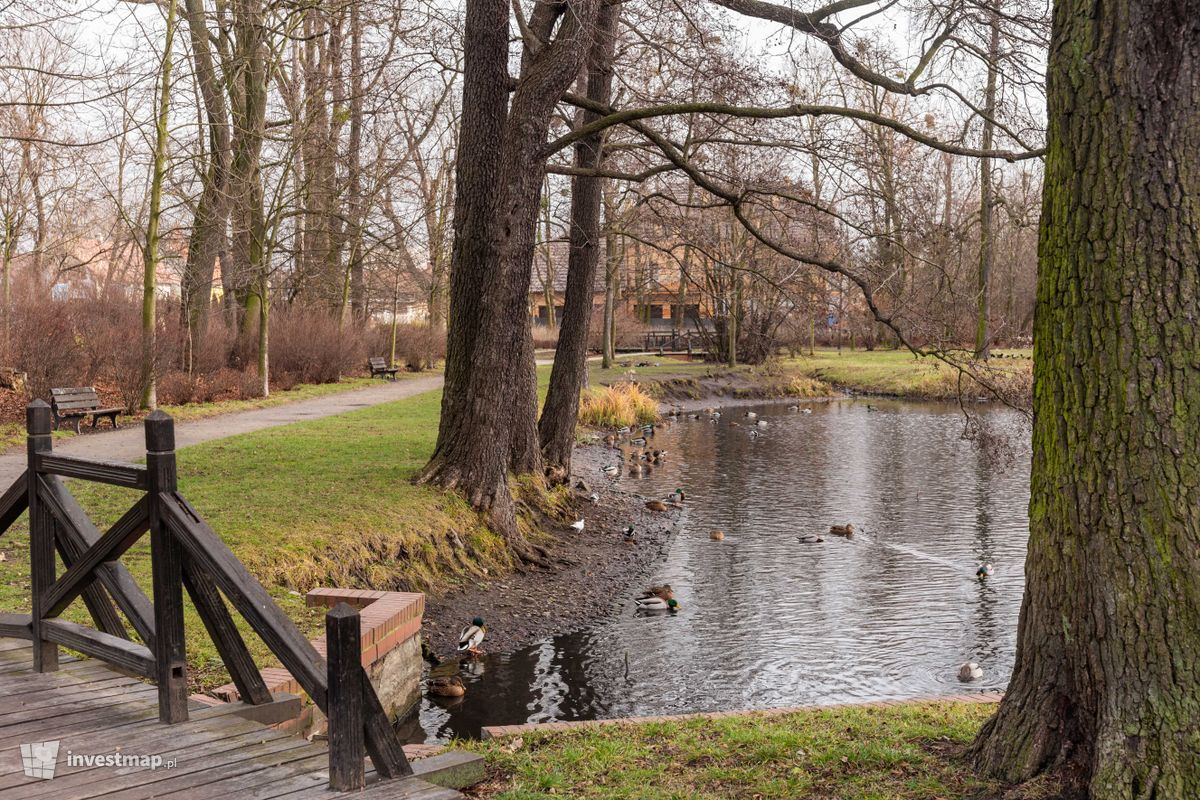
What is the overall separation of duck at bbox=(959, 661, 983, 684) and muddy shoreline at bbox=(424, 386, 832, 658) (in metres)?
3.52

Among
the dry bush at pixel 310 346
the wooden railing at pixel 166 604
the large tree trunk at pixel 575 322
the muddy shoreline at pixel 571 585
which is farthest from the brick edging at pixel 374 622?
the dry bush at pixel 310 346

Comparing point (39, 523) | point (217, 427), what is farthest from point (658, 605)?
point (217, 427)

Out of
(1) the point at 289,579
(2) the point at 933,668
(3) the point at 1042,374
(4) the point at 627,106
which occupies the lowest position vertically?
(2) the point at 933,668

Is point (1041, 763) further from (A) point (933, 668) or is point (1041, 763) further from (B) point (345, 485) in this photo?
(B) point (345, 485)

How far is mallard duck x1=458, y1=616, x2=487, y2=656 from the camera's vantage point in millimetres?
8633

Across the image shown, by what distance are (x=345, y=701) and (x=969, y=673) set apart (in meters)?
6.44

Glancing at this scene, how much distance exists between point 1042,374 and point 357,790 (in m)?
3.31

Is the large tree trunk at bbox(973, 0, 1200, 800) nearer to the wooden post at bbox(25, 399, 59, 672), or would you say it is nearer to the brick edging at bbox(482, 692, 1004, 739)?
the brick edging at bbox(482, 692, 1004, 739)

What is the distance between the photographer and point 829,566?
1266 cm

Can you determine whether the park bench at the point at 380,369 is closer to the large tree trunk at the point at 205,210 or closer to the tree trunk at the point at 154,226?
the large tree trunk at the point at 205,210

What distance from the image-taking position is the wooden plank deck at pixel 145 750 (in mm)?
3848

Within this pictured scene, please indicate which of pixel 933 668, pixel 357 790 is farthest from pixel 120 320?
pixel 357 790

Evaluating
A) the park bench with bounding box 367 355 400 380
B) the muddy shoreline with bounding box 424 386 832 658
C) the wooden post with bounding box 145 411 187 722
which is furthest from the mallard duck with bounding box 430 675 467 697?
the park bench with bounding box 367 355 400 380

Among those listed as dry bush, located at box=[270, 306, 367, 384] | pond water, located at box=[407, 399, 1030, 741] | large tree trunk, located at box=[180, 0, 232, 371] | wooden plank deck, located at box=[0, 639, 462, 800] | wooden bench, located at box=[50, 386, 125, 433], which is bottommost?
pond water, located at box=[407, 399, 1030, 741]
